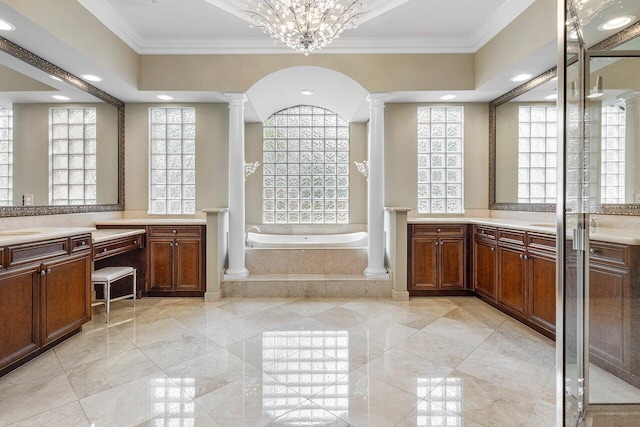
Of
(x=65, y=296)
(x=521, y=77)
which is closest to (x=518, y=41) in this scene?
(x=521, y=77)

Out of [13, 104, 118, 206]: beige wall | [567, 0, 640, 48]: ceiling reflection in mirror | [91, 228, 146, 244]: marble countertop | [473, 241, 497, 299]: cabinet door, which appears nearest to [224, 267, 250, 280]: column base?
[91, 228, 146, 244]: marble countertop

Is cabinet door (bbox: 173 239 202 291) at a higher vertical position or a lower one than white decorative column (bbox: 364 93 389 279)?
lower

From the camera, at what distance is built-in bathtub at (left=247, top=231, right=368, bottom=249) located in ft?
13.8

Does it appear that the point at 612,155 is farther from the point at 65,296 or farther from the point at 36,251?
the point at 65,296

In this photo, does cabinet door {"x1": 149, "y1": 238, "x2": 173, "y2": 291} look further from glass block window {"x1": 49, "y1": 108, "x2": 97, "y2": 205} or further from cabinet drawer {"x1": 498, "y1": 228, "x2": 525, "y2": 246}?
cabinet drawer {"x1": 498, "y1": 228, "x2": 525, "y2": 246}

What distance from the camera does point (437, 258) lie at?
12.8 ft

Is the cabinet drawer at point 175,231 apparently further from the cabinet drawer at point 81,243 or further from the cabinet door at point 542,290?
the cabinet door at point 542,290

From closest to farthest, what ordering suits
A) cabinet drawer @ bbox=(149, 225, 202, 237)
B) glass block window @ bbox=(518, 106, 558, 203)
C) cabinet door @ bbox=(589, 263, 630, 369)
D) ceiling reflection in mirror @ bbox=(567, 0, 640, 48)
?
ceiling reflection in mirror @ bbox=(567, 0, 640, 48) < cabinet door @ bbox=(589, 263, 630, 369) < glass block window @ bbox=(518, 106, 558, 203) < cabinet drawer @ bbox=(149, 225, 202, 237)

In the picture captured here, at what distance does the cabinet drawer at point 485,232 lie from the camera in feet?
11.4

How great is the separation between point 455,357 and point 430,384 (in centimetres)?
48

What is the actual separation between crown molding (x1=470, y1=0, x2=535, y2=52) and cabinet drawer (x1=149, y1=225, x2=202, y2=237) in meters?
3.92

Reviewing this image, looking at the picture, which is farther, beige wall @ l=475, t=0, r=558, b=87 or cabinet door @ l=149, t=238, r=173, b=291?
cabinet door @ l=149, t=238, r=173, b=291

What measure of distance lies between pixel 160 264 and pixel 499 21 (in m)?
4.62

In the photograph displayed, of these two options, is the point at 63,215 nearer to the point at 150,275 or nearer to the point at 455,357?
the point at 150,275
